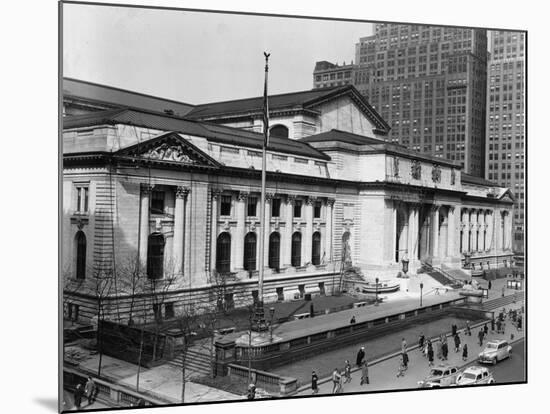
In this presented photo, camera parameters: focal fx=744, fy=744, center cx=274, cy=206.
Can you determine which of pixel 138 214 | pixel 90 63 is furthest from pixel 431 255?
pixel 90 63

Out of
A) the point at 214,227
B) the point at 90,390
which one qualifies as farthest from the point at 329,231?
the point at 90,390

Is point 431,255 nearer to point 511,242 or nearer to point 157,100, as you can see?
point 511,242

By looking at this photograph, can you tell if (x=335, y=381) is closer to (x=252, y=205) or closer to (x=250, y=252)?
(x=250, y=252)

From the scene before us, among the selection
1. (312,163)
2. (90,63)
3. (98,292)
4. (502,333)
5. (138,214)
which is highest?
(90,63)

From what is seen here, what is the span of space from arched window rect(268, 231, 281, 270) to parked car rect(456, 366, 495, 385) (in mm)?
10102

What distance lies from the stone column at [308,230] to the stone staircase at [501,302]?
933 cm

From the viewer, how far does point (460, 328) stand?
3712cm

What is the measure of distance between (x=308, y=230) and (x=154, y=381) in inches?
507

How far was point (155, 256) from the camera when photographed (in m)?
32.6

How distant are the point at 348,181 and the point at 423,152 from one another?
456 cm

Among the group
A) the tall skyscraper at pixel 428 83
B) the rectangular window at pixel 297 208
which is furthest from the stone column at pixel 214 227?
the tall skyscraper at pixel 428 83

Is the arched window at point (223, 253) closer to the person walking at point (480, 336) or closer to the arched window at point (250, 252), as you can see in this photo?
the arched window at point (250, 252)

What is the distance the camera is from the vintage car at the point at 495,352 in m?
35.2

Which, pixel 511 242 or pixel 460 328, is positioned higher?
pixel 511 242
